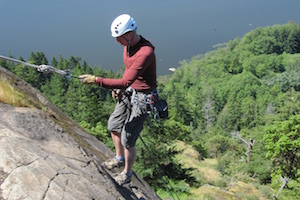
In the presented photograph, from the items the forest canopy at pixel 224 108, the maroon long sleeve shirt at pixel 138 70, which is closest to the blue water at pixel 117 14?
the forest canopy at pixel 224 108

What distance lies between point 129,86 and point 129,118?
73 cm

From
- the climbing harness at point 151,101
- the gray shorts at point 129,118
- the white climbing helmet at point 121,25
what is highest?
the white climbing helmet at point 121,25

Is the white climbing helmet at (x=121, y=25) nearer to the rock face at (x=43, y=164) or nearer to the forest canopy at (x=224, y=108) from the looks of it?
the rock face at (x=43, y=164)

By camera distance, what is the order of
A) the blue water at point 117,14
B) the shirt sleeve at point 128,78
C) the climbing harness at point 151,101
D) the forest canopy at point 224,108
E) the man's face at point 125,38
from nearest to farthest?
the shirt sleeve at point 128,78, the man's face at point 125,38, the climbing harness at point 151,101, the forest canopy at point 224,108, the blue water at point 117,14

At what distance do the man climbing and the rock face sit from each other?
0.64m

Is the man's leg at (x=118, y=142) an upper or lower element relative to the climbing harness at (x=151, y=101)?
lower

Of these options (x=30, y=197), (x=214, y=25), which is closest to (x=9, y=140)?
(x=30, y=197)

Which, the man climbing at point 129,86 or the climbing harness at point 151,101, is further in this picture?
the climbing harness at point 151,101

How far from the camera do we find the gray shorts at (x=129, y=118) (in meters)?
5.25

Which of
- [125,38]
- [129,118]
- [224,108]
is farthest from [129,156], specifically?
[224,108]

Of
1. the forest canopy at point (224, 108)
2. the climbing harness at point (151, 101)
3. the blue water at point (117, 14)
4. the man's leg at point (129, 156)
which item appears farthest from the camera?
the blue water at point (117, 14)

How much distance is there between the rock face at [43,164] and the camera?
3822mm

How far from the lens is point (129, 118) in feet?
17.6

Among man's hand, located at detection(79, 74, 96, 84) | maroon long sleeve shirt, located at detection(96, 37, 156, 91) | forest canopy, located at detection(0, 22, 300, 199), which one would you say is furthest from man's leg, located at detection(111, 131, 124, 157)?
forest canopy, located at detection(0, 22, 300, 199)
